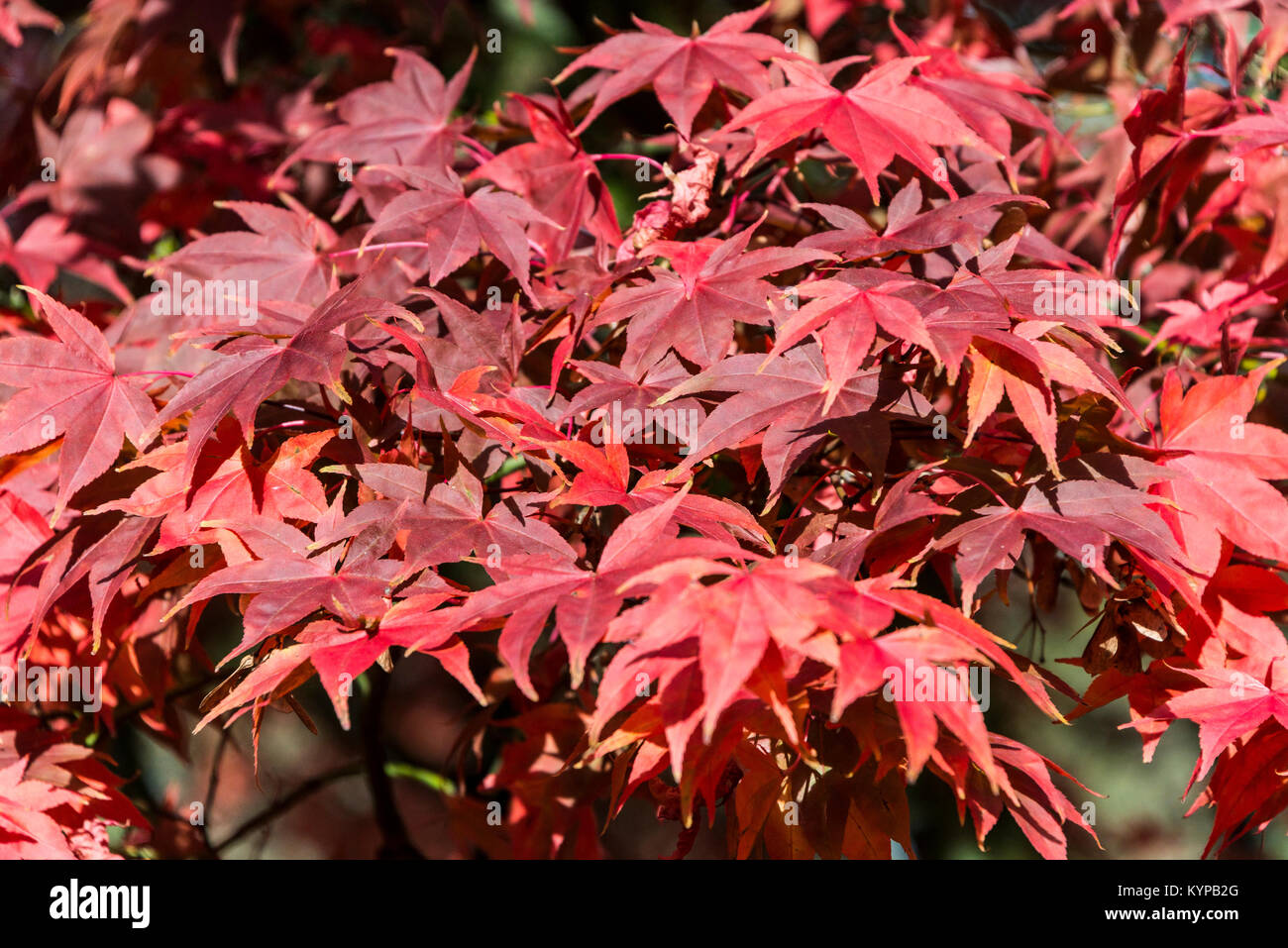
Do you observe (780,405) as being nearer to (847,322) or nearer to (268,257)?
(847,322)

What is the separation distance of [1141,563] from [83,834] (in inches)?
40.7

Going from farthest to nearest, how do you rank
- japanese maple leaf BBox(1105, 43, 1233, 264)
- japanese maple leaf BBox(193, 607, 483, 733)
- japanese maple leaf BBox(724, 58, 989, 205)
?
1. japanese maple leaf BBox(1105, 43, 1233, 264)
2. japanese maple leaf BBox(724, 58, 989, 205)
3. japanese maple leaf BBox(193, 607, 483, 733)

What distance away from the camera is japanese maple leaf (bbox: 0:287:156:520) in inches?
32.8

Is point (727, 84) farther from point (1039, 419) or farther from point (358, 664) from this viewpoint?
point (358, 664)

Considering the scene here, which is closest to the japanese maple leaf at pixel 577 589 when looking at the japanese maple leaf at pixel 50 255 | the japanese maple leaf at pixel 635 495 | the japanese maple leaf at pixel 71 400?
the japanese maple leaf at pixel 635 495

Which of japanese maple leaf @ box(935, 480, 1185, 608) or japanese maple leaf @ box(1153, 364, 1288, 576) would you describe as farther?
japanese maple leaf @ box(1153, 364, 1288, 576)

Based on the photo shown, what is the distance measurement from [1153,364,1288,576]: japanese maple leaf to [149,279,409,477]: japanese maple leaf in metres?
0.66

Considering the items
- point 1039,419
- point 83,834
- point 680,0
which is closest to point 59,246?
point 83,834

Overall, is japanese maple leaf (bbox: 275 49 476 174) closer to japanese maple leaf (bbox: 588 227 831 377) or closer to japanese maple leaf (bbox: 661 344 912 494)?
japanese maple leaf (bbox: 588 227 831 377)

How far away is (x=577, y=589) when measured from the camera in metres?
0.67

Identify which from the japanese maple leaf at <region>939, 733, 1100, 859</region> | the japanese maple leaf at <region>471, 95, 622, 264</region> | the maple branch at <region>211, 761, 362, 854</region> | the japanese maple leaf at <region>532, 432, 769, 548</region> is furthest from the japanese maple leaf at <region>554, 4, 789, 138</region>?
the maple branch at <region>211, 761, 362, 854</region>

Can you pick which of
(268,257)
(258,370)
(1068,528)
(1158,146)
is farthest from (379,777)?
(1158,146)

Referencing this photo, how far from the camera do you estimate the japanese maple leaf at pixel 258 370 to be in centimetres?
75

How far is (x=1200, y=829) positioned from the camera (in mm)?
1805
